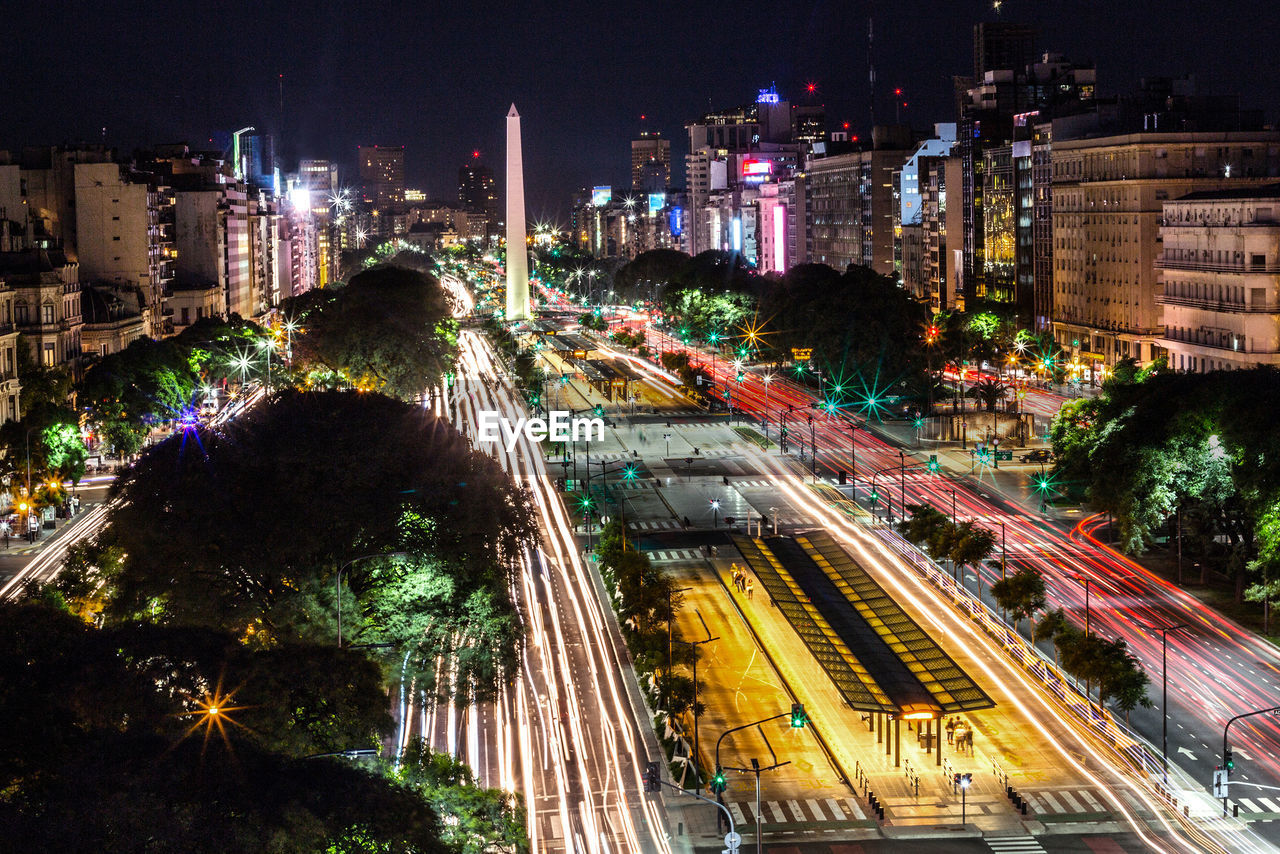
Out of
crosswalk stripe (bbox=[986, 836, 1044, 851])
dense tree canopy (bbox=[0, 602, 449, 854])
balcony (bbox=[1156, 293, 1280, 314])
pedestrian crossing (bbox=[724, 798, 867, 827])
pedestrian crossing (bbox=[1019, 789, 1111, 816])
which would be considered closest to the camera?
dense tree canopy (bbox=[0, 602, 449, 854])

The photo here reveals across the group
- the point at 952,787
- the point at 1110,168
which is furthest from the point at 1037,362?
the point at 952,787

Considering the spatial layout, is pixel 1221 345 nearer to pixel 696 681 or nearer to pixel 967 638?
pixel 967 638

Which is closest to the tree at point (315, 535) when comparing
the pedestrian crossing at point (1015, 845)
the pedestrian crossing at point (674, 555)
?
the pedestrian crossing at point (1015, 845)

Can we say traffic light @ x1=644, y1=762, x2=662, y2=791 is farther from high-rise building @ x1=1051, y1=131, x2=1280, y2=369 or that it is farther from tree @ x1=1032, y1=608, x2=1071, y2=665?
high-rise building @ x1=1051, y1=131, x2=1280, y2=369

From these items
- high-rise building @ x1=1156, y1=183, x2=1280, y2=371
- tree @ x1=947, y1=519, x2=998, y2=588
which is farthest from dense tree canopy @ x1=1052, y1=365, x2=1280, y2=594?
high-rise building @ x1=1156, y1=183, x2=1280, y2=371

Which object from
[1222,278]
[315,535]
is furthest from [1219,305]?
[315,535]

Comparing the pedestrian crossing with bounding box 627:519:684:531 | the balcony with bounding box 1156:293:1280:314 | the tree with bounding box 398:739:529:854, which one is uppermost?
the balcony with bounding box 1156:293:1280:314

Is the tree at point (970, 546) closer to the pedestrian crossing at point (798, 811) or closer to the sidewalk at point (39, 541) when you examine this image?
the pedestrian crossing at point (798, 811)
